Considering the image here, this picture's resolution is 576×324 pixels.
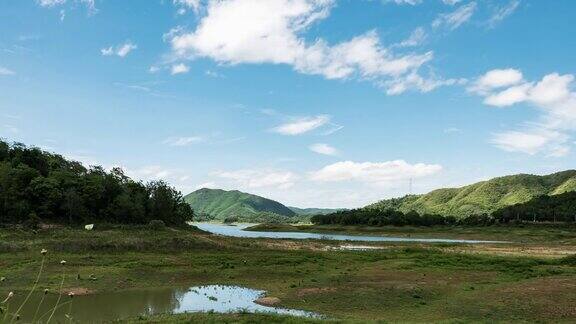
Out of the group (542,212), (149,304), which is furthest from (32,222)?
(542,212)

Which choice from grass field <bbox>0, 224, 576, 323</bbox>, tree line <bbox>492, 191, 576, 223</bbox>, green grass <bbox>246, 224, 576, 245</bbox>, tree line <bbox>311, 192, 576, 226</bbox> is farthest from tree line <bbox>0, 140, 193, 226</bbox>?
tree line <bbox>492, 191, 576, 223</bbox>

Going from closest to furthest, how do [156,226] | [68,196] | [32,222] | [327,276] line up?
1. [327,276]
2. [32,222]
3. [68,196]
4. [156,226]

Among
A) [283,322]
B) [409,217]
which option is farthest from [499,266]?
[409,217]

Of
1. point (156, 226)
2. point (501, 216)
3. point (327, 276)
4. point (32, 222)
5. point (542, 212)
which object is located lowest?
point (327, 276)

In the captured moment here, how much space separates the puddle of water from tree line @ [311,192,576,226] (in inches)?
5253

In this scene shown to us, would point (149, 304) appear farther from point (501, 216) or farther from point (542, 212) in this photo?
point (542, 212)

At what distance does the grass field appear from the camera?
25266 mm

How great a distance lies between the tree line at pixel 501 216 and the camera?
147m

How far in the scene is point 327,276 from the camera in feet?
123

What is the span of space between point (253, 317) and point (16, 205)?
62243 millimetres

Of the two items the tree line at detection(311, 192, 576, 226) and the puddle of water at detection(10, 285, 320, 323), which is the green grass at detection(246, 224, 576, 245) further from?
the puddle of water at detection(10, 285, 320, 323)

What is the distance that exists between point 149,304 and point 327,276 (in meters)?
15.7

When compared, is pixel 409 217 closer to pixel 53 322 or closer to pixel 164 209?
pixel 164 209

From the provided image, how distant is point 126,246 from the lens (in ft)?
157
